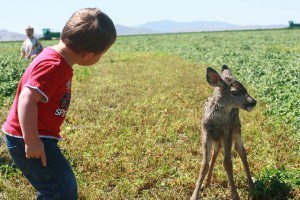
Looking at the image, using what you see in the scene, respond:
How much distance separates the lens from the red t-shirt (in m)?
3.27

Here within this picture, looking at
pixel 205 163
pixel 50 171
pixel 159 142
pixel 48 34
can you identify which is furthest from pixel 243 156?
pixel 48 34

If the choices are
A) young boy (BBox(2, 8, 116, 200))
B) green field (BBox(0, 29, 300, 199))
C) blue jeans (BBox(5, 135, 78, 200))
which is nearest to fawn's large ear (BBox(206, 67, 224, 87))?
green field (BBox(0, 29, 300, 199))

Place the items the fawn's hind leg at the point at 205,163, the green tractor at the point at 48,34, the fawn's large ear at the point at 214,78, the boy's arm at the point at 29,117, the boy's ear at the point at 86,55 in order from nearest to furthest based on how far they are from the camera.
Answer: the boy's arm at the point at 29,117 < the boy's ear at the point at 86,55 < the fawn's large ear at the point at 214,78 < the fawn's hind leg at the point at 205,163 < the green tractor at the point at 48,34

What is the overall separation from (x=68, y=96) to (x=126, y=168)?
2.80 metres

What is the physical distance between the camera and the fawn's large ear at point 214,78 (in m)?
5.00

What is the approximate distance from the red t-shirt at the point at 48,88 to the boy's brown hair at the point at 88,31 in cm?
21

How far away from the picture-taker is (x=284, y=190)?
16.8ft

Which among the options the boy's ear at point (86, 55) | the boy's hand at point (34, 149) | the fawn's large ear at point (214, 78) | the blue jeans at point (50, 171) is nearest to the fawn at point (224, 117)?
the fawn's large ear at point (214, 78)

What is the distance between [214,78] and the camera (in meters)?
5.10

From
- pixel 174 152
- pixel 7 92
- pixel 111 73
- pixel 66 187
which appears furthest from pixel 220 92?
pixel 111 73

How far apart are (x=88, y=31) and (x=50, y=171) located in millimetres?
1301

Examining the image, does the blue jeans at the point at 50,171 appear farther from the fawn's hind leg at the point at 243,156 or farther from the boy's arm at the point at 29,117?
the fawn's hind leg at the point at 243,156

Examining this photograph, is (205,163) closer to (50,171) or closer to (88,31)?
(50,171)

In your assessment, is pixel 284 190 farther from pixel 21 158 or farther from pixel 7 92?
pixel 7 92
